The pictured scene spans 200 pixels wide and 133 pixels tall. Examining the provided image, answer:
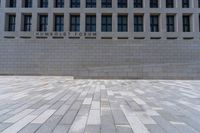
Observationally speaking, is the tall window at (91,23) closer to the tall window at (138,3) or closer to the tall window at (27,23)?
the tall window at (138,3)

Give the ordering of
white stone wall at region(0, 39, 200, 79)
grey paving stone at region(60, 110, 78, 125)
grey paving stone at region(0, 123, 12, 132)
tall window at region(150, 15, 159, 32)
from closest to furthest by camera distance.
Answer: grey paving stone at region(0, 123, 12, 132)
grey paving stone at region(60, 110, 78, 125)
white stone wall at region(0, 39, 200, 79)
tall window at region(150, 15, 159, 32)

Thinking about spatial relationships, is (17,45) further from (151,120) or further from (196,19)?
(196,19)

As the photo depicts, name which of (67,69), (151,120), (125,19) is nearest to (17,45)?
(67,69)

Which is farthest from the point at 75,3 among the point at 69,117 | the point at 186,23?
the point at 69,117

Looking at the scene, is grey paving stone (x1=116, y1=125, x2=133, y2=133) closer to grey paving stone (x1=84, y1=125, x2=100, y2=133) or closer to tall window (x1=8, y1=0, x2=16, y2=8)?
grey paving stone (x1=84, y1=125, x2=100, y2=133)

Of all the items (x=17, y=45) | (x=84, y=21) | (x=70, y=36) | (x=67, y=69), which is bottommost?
(x=67, y=69)

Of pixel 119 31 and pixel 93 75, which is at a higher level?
pixel 119 31

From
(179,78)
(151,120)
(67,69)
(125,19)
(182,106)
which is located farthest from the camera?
(125,19)

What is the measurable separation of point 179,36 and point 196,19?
4656 millimetres

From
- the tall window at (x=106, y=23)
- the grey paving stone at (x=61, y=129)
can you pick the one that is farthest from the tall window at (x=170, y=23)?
the grey paving stone at (x=61, y=129)

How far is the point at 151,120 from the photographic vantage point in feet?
14.2

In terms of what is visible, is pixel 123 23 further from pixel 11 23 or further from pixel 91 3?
pixel 11 23

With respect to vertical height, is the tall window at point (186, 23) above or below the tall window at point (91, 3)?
below

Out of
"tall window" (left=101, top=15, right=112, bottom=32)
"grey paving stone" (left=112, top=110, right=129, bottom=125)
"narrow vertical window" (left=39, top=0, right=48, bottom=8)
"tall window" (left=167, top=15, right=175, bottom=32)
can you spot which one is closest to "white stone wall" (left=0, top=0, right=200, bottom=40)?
"tall window" (left=167, top=15, right=175, bottom=32)
